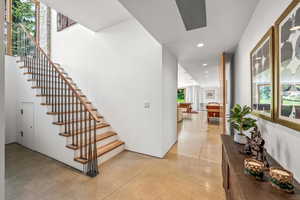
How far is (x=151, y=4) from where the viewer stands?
1.58 m

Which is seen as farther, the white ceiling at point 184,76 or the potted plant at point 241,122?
the white ceiling at point 184,76

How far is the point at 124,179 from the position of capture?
6.83 feet

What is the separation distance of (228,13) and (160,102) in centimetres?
184

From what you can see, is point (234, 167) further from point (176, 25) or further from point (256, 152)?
point (176, 25)

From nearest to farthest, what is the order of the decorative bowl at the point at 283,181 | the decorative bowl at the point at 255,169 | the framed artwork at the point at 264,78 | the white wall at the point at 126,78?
the decorative bowl at the point at 283,181 < the decorative bowl at the point at 255,169 < the framed artwork at the point at 264,78 < the white wall at the point at 126,78

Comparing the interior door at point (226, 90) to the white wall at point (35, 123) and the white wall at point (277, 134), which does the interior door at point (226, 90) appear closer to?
the white wall at point (277, 134)

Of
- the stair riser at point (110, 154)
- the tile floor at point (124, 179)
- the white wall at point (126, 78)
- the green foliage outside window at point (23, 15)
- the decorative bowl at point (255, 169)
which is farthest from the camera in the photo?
the green foliage outside window at point (23, 15)

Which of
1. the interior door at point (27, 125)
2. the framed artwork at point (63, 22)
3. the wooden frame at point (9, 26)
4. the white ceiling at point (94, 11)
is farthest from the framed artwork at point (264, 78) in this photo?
Result: the wooden frame at point (9, 26)

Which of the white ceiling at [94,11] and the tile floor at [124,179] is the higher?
the white ceiling at [94,11]

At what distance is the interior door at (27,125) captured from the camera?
10.4 ft

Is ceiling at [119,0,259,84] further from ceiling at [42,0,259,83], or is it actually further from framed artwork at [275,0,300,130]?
framed artwork at [275,0,300,130]

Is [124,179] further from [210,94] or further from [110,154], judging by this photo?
[210,94]

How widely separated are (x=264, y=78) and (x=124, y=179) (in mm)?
2377

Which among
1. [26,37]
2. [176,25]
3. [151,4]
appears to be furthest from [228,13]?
[26,37]
